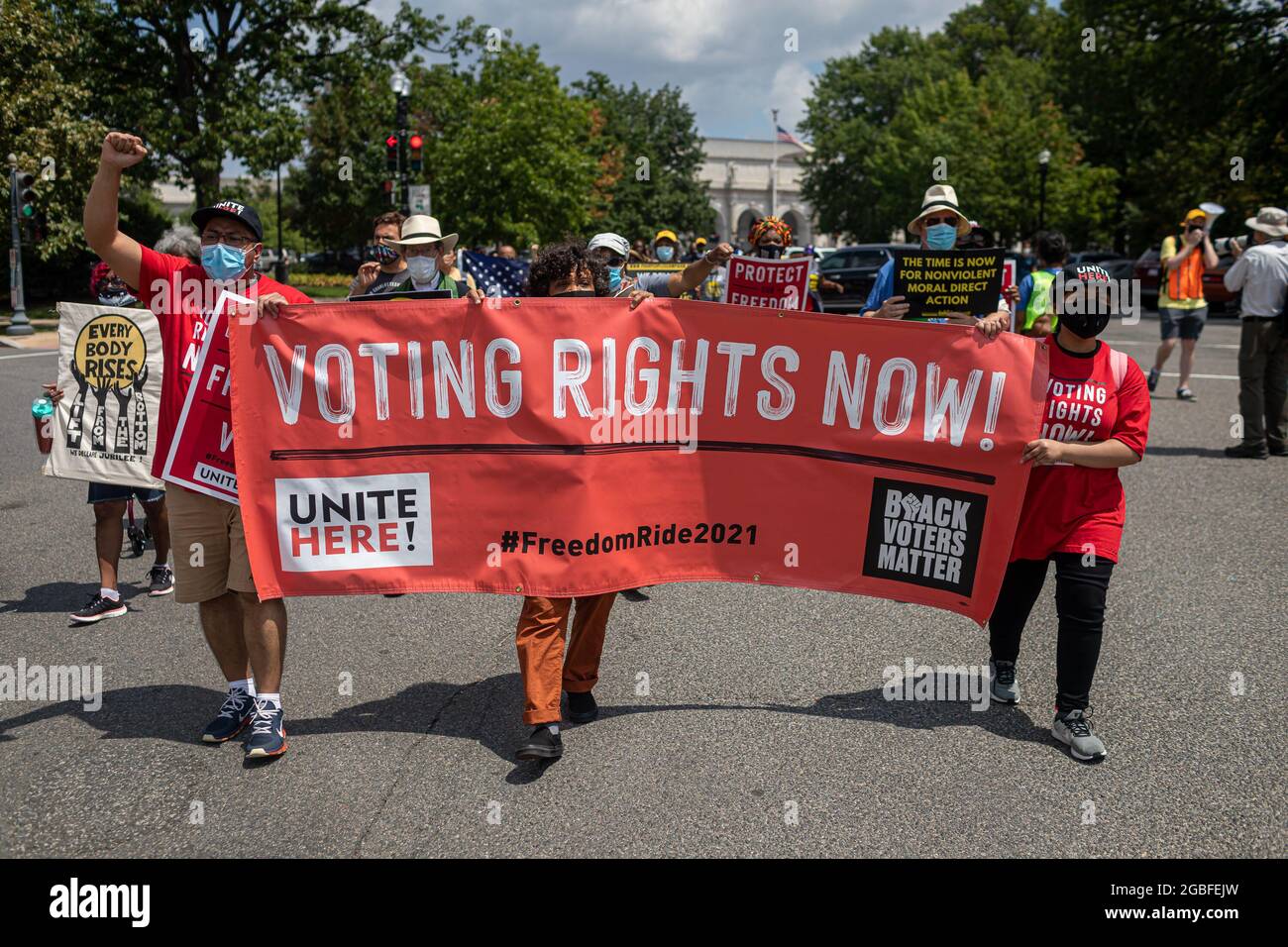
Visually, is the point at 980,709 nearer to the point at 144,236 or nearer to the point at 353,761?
the point at 353,761

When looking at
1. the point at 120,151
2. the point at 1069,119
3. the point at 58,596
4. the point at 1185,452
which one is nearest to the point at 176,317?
the point at 120,151

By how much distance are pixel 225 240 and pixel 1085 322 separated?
11.6 feet

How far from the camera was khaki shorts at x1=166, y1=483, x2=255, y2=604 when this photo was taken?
4.41m

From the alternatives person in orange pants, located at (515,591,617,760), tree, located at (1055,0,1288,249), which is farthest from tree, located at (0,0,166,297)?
tree, located at (1055,0,1288,249)

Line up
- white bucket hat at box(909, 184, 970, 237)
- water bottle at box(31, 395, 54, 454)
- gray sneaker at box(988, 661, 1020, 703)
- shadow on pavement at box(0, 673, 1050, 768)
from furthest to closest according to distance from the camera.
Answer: water bottle at box(31, 395, 54, 454)
white bucket hat at box(909, 184, 970, 237)
gray sneaker at box(988, 661, 1020, 703)
shadow on pavement at box(0, 673, 1050, 768)

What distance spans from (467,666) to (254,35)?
1356 inches

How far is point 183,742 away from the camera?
446 centimetres

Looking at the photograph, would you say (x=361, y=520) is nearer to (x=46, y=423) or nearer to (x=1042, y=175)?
(x=46, y=423)

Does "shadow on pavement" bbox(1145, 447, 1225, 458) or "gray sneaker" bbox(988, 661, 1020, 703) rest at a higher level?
"shadow on pavement" bbox(1145, 447, 1225, 458)

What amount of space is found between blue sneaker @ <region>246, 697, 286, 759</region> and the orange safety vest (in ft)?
39.8

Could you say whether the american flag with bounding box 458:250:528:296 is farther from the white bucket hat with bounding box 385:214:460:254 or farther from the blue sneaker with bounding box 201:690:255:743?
the blue sneaker with bounding box 201:690:255:743

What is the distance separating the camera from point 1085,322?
14.2 feet

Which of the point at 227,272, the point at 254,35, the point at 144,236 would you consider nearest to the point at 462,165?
the point at 254,35

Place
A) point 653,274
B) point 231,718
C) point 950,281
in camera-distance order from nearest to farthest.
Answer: point 231,718 < point 950,281 < point 653,274
